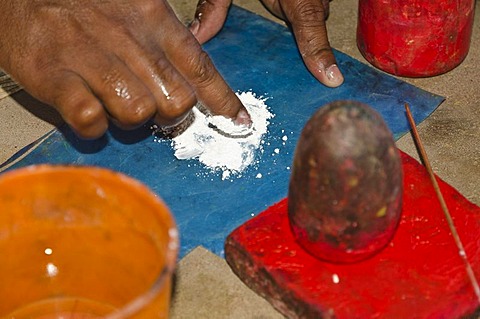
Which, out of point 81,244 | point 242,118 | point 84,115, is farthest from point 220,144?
point 81,244

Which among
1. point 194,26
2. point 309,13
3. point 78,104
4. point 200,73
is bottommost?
point 194,26

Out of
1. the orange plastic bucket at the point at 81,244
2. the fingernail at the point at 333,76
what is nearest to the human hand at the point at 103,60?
the orange plastic bucket at the point at 81,244

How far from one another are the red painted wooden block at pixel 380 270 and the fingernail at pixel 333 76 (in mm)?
652

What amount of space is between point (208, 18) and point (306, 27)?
362mm

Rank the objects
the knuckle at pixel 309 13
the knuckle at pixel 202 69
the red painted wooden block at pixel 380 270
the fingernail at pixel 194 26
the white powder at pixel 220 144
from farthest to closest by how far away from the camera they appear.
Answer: the fingernail at pixel 194 26 → the knuckle at pixel 309 13 → the white powder at pixel 220 144 → the knuckle at pixel 202 69 → the red painted wooden block at pixel 380 270

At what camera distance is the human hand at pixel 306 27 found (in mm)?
2580

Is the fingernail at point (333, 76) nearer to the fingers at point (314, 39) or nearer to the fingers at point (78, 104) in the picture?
the fingers at point (314, 39)

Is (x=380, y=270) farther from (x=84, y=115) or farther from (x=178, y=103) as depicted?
(x=84, y=115)

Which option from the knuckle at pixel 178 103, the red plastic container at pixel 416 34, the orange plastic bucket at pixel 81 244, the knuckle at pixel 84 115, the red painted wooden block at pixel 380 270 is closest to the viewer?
the orange plastic bucket at pixel 81 244

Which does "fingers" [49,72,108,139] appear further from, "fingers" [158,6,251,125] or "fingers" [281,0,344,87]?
"fingers" [281,0,344,87]

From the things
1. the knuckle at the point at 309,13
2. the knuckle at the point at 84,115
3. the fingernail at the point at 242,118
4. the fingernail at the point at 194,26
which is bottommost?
the fingernail at the point at 194,26

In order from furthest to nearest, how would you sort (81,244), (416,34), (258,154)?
(416,34)
(258,154)
(81,244)

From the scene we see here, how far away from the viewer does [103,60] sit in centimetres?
196

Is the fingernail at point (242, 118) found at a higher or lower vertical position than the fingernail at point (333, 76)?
higher
